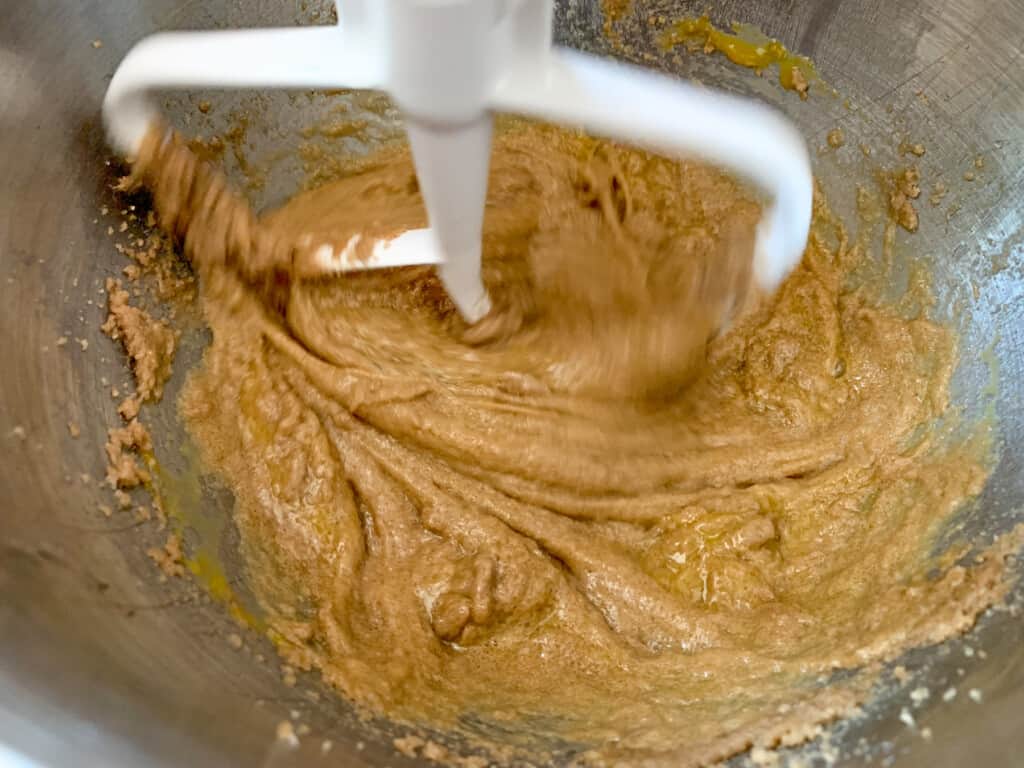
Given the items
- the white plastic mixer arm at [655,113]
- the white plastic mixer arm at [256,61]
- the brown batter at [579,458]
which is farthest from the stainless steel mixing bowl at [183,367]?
the white plastic mixer arm at [655,113]

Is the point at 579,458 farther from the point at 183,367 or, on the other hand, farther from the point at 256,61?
the point at 256,61

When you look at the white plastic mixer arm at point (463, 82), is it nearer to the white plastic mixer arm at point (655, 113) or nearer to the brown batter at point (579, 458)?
the white plastic mixer arm at point (655, 113)

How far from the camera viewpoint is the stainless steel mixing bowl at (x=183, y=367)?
95 centimetres

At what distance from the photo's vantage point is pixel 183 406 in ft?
4.66

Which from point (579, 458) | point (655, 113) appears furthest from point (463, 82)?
point (579, 458)

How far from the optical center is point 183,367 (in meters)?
1.47

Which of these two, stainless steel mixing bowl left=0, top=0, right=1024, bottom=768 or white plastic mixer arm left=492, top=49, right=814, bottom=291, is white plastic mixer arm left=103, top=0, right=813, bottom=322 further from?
stainless steel mixing bowl left=0, top=0, right=1024, bottom=768

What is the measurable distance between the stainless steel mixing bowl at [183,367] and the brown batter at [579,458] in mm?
96

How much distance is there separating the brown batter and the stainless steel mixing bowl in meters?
0.10

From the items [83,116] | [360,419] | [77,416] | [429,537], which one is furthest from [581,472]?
[83,116]

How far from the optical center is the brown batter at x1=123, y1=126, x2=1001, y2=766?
125 centimetres

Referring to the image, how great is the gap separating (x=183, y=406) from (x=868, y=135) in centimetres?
139

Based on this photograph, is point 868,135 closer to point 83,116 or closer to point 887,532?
point 887,532

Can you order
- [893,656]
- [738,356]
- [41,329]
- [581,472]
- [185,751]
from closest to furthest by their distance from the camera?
[185,751] < [893,656] < [41,329] < [581,472] < [738,356]
